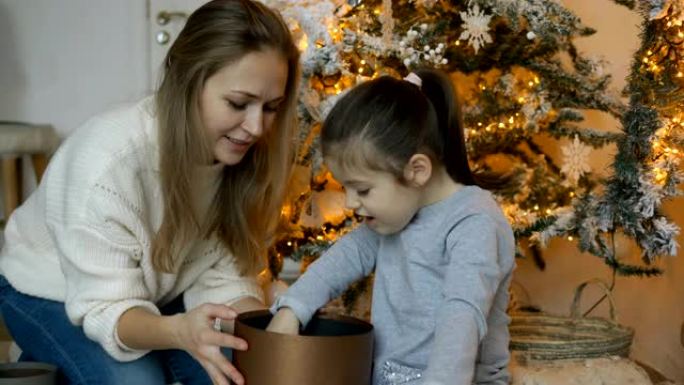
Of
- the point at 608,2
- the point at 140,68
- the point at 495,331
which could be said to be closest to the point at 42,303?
the point at 495,331

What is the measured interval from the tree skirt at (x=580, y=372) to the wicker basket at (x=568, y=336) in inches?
0.8

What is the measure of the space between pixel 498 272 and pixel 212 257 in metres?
0.67

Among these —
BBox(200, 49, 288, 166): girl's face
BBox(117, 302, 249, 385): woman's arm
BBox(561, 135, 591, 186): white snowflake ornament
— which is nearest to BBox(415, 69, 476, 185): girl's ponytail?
BBox(200, 49, 288, 166): girl's face

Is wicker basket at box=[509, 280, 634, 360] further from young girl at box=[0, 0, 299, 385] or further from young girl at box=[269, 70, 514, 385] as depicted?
young girl at box=[0, 0, 299, 385]

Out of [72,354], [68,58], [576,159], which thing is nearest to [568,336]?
[576,159]

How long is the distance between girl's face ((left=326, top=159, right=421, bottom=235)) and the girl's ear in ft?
0.05

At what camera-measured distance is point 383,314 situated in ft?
4.93

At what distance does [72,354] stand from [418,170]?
72 centimetres

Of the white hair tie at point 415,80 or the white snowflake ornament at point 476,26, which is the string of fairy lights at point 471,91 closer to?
the white snowflake ornament at point 476,26

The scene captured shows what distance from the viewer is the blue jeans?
5.20 feet

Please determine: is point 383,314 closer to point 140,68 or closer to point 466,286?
point 466,286

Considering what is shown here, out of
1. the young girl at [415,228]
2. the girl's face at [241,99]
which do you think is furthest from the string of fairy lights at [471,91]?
the young girl at [415,228]

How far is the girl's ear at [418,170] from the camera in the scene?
1.39 m

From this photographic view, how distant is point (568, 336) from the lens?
202cm
